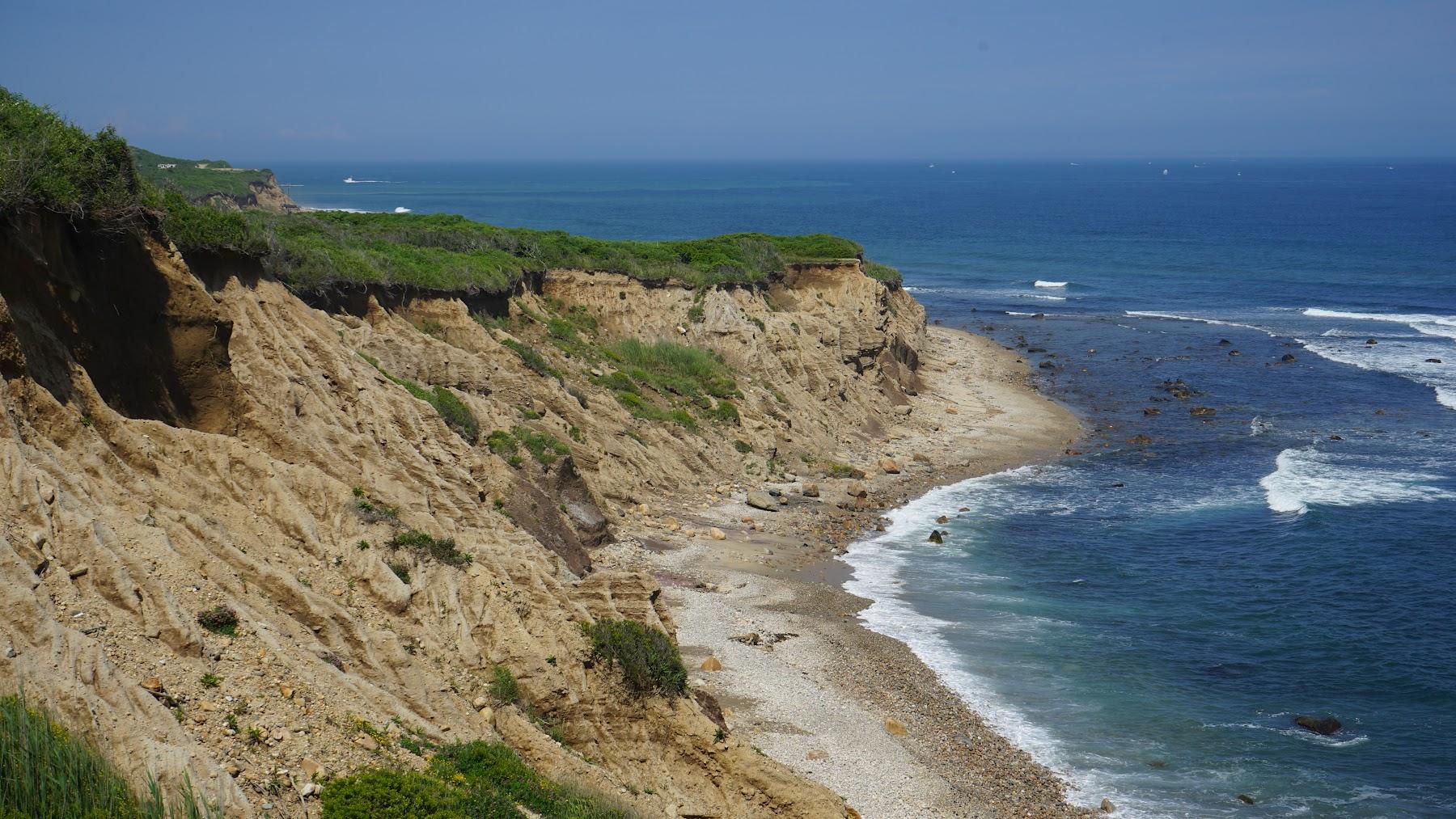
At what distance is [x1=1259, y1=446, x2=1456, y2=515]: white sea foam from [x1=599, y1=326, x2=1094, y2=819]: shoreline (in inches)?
432

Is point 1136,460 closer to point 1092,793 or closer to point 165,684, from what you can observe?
point 1092,793

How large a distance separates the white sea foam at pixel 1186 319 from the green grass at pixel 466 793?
79668 mm

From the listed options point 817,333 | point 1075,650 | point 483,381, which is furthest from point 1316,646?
point 817,333

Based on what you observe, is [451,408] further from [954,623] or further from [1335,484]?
[1335,484]

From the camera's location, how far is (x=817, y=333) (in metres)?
59.0

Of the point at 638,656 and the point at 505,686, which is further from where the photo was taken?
the point at 638,656

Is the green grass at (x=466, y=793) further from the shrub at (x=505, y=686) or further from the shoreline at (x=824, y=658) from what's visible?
the shoreline at (x=824, y=658)

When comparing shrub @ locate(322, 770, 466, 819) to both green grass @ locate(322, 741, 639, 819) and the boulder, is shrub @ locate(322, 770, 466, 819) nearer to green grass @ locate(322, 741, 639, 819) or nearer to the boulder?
green grass @ locate(322, 741, 639, 819)

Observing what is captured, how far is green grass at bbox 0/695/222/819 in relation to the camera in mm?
10438

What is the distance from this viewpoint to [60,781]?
1050 centimetres

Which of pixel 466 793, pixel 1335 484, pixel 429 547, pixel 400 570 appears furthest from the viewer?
pixel 1335 484

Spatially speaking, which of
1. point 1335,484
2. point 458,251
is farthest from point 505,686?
point 1335,484

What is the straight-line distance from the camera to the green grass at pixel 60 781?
10.4m

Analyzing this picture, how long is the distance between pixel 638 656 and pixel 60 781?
34.1 ft
